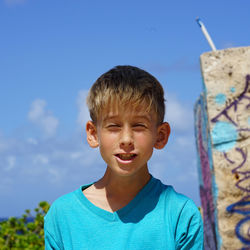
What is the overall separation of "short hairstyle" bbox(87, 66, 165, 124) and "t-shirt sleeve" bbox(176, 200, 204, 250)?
377 mm

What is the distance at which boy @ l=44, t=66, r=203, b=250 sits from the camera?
5.55 ft

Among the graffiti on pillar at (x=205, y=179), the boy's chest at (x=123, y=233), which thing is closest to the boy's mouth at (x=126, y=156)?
the boy's chest at (x=123, y=233)

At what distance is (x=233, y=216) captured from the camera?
4.01 m

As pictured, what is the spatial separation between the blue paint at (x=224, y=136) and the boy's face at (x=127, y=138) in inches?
94.2

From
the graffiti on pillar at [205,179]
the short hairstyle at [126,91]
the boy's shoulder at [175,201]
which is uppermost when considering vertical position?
the graffiti on pillar at [205,179]

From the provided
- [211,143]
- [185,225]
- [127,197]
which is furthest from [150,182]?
[211,143]

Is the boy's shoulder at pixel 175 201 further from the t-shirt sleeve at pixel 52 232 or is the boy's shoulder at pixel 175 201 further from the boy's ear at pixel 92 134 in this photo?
the t-shirt sleeve at pixel 52 232

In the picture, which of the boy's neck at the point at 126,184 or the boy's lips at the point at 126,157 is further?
the boy's neck at the point at 126,184

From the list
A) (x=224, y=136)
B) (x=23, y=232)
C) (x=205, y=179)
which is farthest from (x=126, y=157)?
(x=23, y=232)

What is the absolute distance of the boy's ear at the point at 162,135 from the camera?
181 cm

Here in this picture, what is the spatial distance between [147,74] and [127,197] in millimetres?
504

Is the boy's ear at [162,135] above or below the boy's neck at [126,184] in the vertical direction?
above

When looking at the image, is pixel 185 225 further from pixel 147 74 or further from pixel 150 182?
pixel 147 74

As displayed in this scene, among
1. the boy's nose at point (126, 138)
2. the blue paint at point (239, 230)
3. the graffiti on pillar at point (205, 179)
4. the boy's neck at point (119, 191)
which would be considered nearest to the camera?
the boy's nose at point (126, 138)
